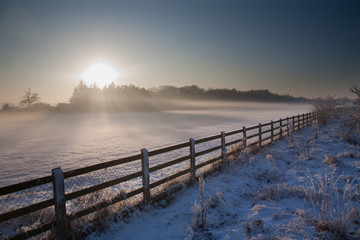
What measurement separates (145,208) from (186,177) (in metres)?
2.07

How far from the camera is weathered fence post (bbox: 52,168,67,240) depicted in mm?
3791

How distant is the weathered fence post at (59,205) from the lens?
3.79m

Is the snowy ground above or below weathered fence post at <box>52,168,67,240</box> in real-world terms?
below

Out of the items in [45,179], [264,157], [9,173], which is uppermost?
[45,179]

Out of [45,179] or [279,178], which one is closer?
[45,179]

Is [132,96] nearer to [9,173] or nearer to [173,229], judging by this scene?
[9,173]

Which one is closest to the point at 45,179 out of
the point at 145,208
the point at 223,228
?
the point at 145,208

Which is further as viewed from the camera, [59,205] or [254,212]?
[254,212]

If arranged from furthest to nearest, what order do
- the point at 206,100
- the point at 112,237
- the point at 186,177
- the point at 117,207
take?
the point at 206,100 < the point at 186,177 < the point at 117,207 < the point at 112,237

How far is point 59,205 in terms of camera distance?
3838 mm

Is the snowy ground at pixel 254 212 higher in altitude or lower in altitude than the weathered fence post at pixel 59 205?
lower

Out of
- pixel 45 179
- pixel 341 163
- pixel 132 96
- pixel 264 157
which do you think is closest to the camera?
pixel 45 179

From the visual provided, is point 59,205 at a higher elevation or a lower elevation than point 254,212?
higher

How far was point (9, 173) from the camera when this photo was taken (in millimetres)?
10359
